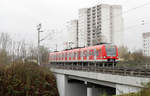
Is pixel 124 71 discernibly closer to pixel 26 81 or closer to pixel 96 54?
pixel 96 54

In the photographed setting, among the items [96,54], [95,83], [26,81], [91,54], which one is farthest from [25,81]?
[95,83]

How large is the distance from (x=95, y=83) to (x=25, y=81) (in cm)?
1166

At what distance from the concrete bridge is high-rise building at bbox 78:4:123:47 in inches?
1922

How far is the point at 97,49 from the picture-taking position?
2583 centimetres

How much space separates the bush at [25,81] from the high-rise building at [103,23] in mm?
47509

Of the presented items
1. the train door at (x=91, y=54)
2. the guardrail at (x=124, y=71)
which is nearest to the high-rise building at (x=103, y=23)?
the train door at (x=91, y=54)

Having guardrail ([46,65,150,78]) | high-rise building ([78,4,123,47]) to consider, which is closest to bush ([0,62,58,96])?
guardrail ([46,65,150,78])

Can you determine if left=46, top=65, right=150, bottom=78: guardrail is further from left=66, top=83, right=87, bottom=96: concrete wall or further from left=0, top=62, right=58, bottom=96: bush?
left=0, top=62, right=58, bottom=96: bush

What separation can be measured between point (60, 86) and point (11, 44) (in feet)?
81.4

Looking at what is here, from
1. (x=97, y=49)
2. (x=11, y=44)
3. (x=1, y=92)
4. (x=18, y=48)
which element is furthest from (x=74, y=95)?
(x=11, y=44)

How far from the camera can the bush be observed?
27672 millimetres

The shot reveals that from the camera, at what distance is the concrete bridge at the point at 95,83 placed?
13976mm

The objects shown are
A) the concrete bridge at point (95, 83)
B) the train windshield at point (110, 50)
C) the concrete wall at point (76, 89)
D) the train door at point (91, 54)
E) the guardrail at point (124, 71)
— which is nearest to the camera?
the guardrail at point (124, 71)

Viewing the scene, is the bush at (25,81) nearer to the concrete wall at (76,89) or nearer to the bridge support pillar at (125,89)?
the concrete wall at (76,89)
